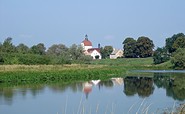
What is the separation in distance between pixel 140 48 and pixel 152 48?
3.13m

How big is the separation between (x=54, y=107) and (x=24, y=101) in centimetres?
279

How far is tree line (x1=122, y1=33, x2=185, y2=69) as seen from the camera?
72.7 meters

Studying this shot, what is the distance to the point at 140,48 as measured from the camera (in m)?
85.1

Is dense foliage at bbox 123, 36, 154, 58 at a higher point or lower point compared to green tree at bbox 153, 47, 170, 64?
higher

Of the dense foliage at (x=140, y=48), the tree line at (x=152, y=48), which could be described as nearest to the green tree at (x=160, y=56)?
the tree line at (x=152, y=48)

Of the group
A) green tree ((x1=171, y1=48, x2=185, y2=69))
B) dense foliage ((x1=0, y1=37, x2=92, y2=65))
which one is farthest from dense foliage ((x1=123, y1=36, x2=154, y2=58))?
green tree ((x1=171, y1=48, x2=185, y2=69))

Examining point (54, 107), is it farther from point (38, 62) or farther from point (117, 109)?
point (38, 62)

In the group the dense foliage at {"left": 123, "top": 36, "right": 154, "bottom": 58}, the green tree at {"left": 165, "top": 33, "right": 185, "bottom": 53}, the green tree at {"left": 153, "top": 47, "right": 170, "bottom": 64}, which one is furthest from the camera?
the dense foliage at {"left": 123, "top": 36, "right": 154, "bottom": 58}

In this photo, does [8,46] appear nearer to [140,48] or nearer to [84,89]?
[84,89]

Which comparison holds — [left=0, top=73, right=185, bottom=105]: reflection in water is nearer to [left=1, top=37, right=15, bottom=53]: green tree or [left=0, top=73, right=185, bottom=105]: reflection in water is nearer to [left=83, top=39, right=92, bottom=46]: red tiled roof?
[left=1, top=37, right=15, bottom=53]: green tree

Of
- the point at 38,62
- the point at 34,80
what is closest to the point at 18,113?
the point at 34,80

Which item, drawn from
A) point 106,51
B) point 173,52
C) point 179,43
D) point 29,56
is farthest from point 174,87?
point 106,51

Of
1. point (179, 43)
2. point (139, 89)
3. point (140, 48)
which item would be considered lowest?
point (139, 89)

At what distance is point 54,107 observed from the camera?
15625 millimetres
